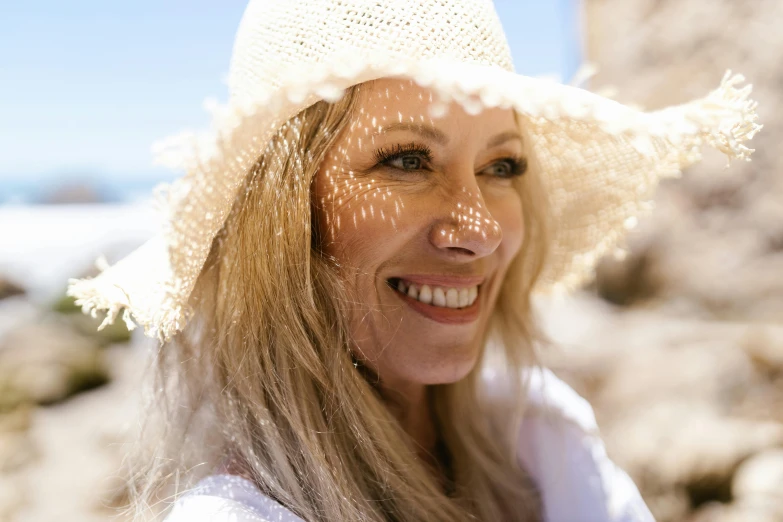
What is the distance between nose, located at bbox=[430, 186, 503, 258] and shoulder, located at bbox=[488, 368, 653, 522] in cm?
63

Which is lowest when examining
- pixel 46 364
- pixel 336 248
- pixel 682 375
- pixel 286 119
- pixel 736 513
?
pixel 46 364

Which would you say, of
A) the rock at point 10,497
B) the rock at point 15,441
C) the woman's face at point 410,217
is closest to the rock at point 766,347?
the woman's face at point 410,217

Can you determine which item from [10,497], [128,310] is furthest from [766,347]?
[10,497]

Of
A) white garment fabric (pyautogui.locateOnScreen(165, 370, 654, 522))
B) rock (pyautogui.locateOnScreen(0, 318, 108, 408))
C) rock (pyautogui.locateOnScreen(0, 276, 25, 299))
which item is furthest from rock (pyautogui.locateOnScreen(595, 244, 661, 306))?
rock (pyautogui.locateOnScreen(0, 276, 25, 299))

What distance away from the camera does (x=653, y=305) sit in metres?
4.48

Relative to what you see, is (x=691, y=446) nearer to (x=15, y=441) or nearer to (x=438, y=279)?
(x=438, y=279)

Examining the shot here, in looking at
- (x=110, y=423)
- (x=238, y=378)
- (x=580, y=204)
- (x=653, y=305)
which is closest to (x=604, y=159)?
(x=580, y=204)

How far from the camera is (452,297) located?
121cm

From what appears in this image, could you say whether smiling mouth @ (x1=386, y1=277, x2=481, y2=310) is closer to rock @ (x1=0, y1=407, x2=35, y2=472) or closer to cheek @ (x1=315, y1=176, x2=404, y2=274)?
cheek @ (x1=315, y1=176, x2=404, y2=274)

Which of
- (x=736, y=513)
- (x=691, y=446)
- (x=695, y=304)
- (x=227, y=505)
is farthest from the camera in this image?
(x=695, y=304)

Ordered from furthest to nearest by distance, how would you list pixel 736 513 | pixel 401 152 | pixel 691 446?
pixel 691 446, pixel 736 513, pixel 401 152

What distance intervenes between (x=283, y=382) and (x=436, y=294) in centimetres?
35

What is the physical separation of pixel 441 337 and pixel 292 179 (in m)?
0.46

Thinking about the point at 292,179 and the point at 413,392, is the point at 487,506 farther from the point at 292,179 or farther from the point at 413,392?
the point at 292,179
